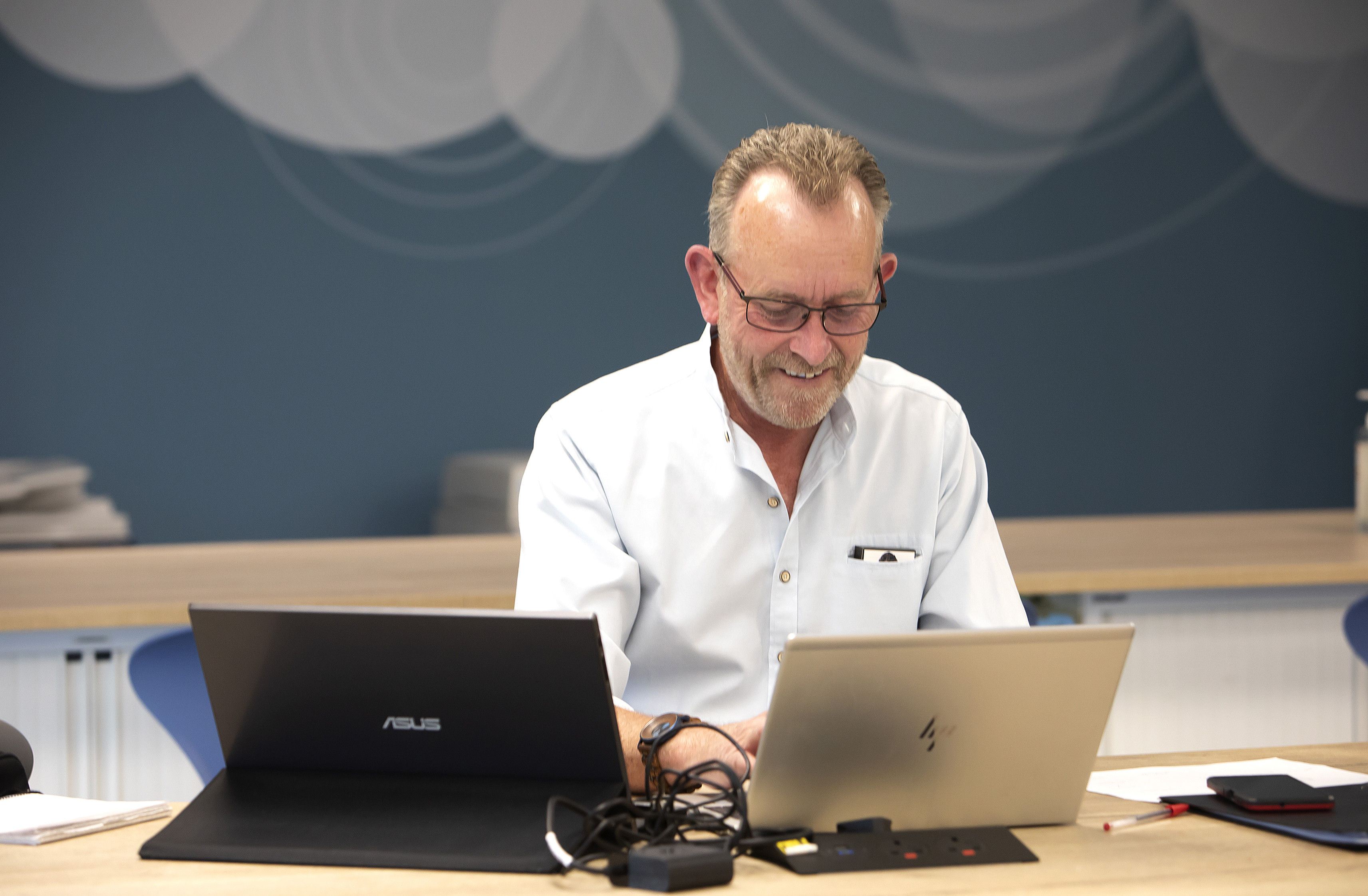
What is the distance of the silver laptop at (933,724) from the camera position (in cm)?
100

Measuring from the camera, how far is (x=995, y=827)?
108 centimetres

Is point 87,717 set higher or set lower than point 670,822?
lower

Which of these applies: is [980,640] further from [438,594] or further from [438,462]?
[438,462]

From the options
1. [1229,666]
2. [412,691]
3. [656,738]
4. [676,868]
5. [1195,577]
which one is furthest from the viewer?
[1229,666]

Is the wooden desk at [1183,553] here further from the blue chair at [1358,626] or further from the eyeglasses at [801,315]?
the eyeglasses at [801,315]

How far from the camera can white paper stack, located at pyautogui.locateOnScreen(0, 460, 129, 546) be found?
9.62ft

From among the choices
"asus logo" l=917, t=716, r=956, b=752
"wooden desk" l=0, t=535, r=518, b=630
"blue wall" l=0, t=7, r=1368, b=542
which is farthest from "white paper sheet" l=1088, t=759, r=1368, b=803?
"blue wall" l=0, t=7, r=1368, b=542

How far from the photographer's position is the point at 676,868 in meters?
0.95

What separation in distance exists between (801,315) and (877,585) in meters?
0.40

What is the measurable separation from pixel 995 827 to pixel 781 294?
65cm

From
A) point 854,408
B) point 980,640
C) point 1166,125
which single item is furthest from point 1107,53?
point 980,640

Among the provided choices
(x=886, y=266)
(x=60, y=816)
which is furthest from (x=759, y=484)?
(x=60, y=816)

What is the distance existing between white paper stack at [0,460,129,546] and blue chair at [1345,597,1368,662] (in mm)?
2777

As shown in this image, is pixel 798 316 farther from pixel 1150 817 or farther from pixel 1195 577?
pixel 1195 577
